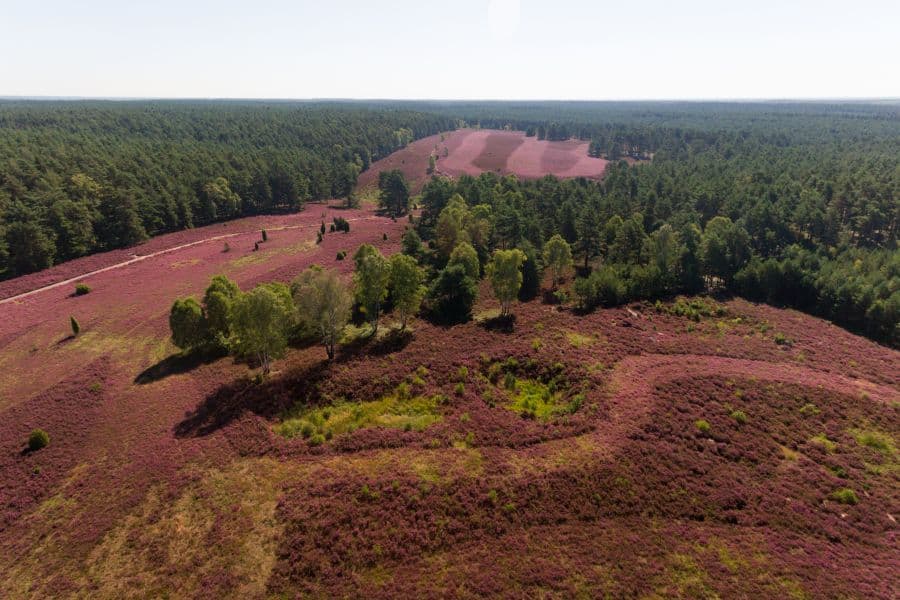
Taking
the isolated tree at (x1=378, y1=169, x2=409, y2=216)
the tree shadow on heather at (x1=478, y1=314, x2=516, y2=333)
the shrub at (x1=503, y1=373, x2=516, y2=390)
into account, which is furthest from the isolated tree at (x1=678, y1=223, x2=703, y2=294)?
the isolated tree at (x1=378, y1=169, x2=409, y2=216)

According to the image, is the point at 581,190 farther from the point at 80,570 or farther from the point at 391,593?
the point at 80,570

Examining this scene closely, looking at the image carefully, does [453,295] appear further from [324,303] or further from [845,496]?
[845,496]

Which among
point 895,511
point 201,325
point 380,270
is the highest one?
point 380,270

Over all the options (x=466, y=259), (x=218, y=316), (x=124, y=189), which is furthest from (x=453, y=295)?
(x=124, y=189)

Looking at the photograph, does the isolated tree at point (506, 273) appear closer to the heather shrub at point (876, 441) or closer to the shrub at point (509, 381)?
the shrub at point (509, 381)

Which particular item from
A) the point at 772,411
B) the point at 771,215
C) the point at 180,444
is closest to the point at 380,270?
the point at 180,444

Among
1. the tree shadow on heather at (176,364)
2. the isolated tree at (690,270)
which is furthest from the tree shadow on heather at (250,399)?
the isolated tree at (690,270)
